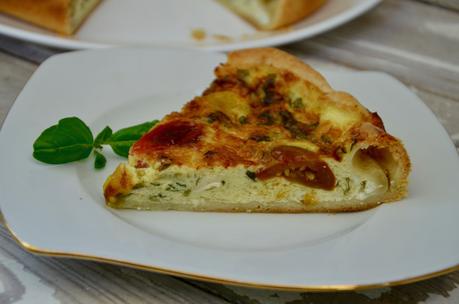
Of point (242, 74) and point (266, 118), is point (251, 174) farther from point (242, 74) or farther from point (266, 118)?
point (242, 74)

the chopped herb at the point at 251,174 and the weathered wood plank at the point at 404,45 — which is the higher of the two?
the weathered wood plank at the point at 404,45

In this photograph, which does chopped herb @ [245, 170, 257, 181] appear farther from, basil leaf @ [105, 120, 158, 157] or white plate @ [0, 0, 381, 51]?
white plate @ [0, 0, 381, 51]

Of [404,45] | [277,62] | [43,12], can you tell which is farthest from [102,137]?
[404,45]

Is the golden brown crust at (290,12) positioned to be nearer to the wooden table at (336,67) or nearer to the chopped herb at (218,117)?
the wooden table at (336,67)

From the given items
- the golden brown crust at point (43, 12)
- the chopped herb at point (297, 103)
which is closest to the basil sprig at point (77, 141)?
the chopped herb at point (297, 103)

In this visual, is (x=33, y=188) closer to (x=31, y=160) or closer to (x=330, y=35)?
(x=31, y=160)

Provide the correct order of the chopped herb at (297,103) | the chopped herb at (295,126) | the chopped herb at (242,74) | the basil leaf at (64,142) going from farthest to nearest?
the chopped herb at (242,74) → the chopped herb at (297,103) → the chopped herb at (295,126) → the basil leaf at (64,142)
